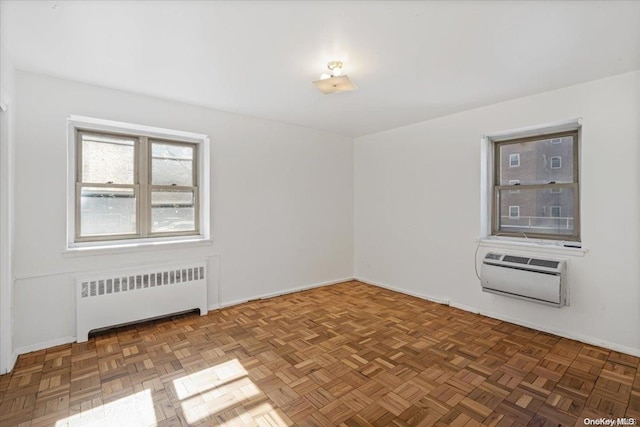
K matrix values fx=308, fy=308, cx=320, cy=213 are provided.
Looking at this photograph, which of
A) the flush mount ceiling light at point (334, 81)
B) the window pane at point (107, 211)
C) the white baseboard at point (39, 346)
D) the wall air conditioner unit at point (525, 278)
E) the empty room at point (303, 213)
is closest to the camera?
the empty room at point (303, 213)

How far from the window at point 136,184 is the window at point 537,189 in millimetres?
3689

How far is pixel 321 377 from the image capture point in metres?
2.37

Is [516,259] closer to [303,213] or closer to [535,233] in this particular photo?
[535,233]

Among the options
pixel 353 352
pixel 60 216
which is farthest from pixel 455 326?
pixel 60 216

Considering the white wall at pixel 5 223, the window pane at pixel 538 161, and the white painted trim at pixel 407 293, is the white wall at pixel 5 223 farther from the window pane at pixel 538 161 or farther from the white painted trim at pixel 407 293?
the window pane at pixel 538 161

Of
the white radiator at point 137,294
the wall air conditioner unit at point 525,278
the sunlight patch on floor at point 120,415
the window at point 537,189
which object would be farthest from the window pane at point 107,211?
the window at point 537,189

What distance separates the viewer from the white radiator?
303cm

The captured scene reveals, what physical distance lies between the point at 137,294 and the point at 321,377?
7.28ft

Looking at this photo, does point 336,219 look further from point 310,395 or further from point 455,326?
point 310,395

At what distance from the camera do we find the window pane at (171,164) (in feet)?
12.0

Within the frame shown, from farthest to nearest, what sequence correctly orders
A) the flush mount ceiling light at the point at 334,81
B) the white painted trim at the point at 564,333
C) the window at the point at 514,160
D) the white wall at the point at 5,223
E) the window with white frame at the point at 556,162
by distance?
1. the window at the point at 514,160
2. the window with white frame at the point at 556,162
3. the white painted trim at the point at 564,333
4. the flush mount ceiling light at the point at 334,81
5. the white wall at the point at 5,223

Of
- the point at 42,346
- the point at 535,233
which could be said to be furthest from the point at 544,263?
the point at 42,346

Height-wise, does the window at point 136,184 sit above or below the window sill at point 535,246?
above

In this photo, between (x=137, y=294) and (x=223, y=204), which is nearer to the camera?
(x=137, y=294)
